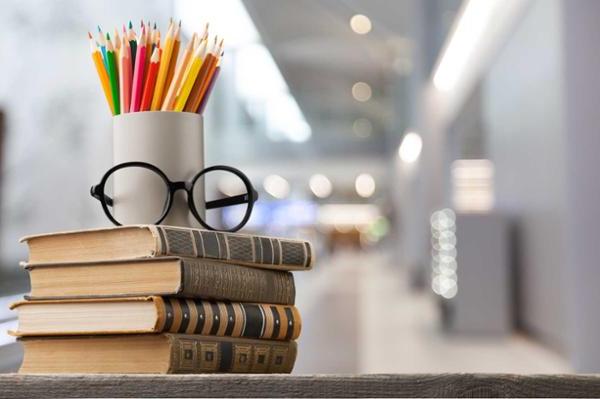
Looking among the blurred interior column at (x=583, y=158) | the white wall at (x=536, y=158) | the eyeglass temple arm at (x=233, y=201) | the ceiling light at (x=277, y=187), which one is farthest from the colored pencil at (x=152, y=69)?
the ceiling light at (x=277, y=187)

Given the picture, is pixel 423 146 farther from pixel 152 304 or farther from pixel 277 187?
pixel 152 304

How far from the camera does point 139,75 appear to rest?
1.03 m

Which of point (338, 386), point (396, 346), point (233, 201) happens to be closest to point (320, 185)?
point (396, 346)

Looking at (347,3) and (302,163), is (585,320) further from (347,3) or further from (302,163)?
(302,163)

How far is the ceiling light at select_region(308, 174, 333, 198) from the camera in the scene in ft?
90.5

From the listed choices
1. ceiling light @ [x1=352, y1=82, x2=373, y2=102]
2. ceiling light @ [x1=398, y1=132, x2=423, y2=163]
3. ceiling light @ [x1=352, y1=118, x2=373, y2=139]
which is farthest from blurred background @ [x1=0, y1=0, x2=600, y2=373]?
ceiling light @ [x1=352, y1=118, x2=373, y2=139]

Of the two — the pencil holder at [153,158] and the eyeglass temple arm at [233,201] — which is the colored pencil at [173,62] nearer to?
the pencil holder at [153,158]

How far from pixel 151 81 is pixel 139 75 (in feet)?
0.05

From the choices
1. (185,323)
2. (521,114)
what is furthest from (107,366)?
(521,114)

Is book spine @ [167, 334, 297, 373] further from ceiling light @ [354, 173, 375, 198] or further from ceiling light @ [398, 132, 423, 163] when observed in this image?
ceiling light @ [354, 173, 375, 198]

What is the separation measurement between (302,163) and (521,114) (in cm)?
1685

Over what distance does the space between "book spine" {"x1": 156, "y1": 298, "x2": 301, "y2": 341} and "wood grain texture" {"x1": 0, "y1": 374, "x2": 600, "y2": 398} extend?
90 millimetres

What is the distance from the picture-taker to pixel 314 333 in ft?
22.3

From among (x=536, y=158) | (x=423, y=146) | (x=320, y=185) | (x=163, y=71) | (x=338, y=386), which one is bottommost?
(x=338, y=386)
